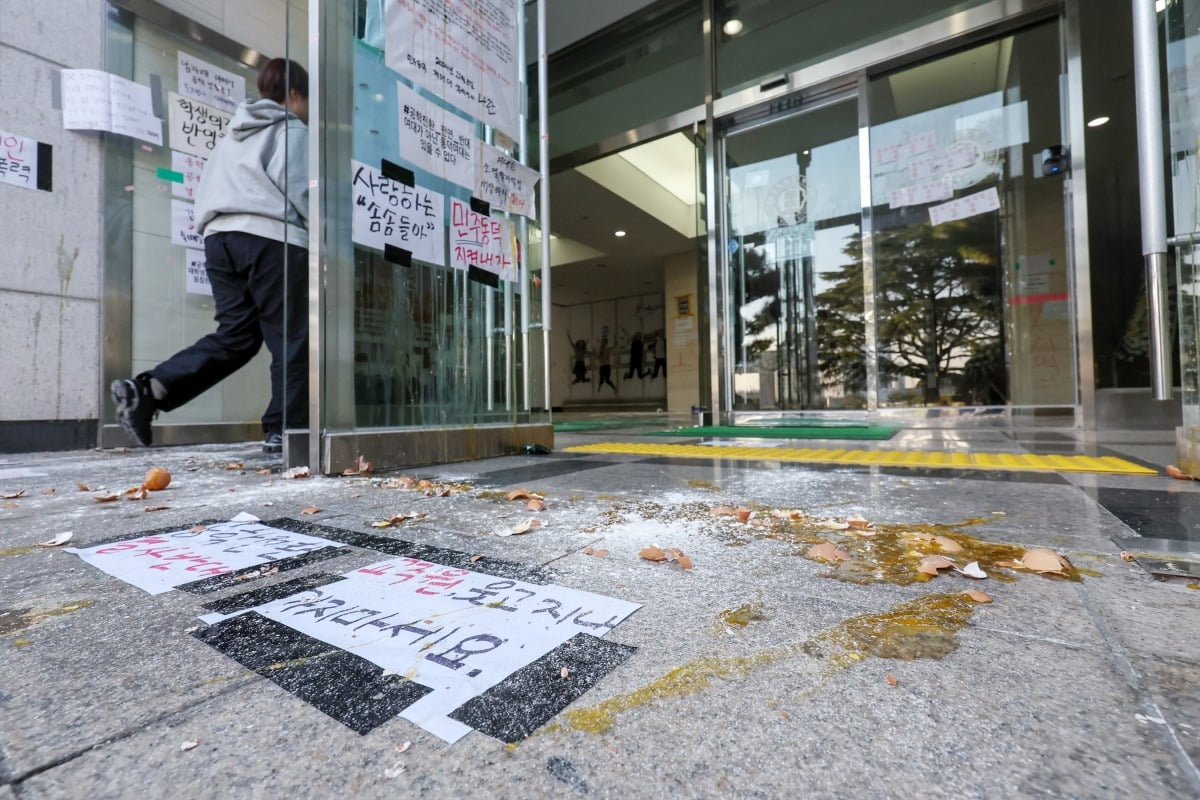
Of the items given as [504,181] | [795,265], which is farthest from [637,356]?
[504,181]

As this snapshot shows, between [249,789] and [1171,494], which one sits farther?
[1171,494]

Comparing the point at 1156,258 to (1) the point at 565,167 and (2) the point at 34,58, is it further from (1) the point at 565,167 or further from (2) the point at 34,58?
(1) the point at 565,167

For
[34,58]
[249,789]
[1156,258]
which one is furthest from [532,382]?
[34,58]

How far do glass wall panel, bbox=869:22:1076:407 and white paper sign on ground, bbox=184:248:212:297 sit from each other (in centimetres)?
533

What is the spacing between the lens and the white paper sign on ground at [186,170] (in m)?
3.50

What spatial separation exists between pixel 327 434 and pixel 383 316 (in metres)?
0.52

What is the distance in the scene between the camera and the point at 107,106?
313 centimetres

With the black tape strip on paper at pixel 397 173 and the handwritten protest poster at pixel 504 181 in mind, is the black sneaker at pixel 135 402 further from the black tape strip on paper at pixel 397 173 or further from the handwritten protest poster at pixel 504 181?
the handwritten protest poster at pixel 504 181

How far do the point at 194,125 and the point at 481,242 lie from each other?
268 centimetres

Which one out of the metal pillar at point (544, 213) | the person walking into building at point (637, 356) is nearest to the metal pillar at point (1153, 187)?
the metal pillar at point (544, 213)

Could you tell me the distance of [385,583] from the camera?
739 mm

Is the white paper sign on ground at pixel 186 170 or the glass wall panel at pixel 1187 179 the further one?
the white paper sign on ground at pixel 186 170

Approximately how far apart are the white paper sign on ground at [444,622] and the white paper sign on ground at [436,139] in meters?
1.92

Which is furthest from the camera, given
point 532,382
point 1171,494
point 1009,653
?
point 532,382
